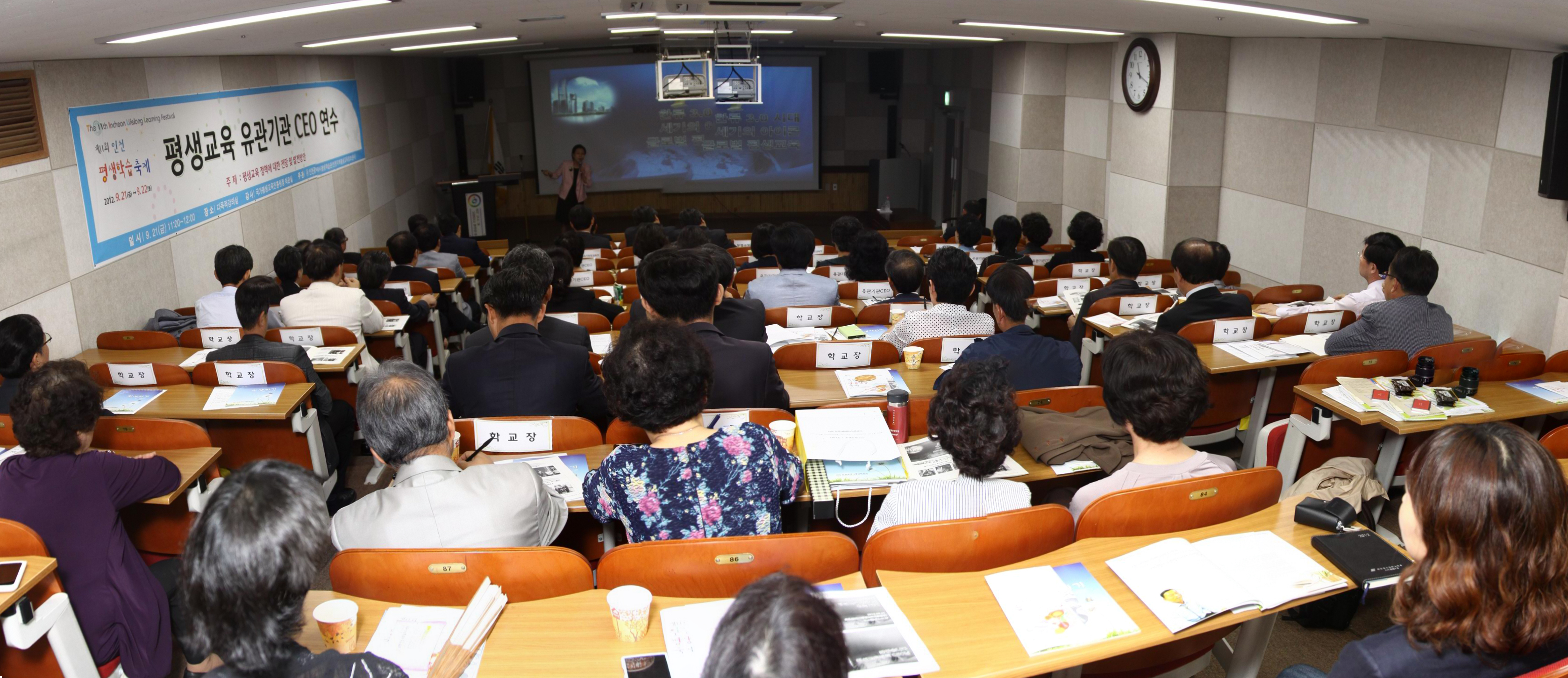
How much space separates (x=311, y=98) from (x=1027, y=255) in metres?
6.70

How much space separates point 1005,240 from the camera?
7098 millimetres

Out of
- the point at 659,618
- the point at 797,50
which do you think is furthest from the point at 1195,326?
the point at 797,50

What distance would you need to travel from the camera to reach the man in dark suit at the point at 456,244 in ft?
27.4

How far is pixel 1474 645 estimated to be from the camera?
1.61 metres

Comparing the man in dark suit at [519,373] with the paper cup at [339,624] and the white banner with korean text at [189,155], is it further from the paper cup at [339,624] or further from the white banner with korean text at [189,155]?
the white banner with korean text at [189,155]

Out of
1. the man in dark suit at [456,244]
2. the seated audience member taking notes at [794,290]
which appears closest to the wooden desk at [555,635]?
the seated audience member taking notes at [794,290]

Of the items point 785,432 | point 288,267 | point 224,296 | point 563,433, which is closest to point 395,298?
point 288,267

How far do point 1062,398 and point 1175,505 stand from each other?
0.98 metres

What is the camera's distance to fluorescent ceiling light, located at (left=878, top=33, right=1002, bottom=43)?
9508 millimetres

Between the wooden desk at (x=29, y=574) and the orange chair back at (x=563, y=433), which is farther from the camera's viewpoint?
the orange chair back at (x=563, y=433)

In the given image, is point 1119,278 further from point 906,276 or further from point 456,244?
point 456,244

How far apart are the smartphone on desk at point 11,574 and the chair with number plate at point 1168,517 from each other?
2624 millimetres

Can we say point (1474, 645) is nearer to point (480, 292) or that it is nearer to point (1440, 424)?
point (1440, 424)

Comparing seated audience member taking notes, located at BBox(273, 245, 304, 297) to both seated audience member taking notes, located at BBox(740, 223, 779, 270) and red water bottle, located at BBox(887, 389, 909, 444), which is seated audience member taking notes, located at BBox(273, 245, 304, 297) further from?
red water bottle, located at BBox(887, 389, 909, 444)
